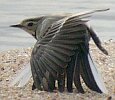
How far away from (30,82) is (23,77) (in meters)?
0.17

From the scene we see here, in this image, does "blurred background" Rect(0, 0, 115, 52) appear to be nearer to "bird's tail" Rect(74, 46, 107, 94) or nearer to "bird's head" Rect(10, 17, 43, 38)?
"bird's head" Rect(10, 17, 43, 38)

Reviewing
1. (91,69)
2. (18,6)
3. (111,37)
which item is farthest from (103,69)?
(18,6)

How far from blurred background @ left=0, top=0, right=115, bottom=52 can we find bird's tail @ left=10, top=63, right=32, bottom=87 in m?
2.63

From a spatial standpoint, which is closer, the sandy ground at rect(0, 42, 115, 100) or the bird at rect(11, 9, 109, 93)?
the bird at rect(11, 9, 109, 93)

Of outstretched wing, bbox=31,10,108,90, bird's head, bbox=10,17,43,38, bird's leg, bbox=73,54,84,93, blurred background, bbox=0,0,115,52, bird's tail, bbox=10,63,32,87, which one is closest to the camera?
outstretched wing, bbox=31,10,108,90

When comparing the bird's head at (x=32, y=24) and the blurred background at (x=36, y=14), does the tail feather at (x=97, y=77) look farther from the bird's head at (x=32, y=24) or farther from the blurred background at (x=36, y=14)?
the blurred background at (x=36, y=14)

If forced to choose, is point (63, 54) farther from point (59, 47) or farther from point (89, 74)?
point (89, 74)

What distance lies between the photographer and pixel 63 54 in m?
4.36

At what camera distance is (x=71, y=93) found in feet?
15.1

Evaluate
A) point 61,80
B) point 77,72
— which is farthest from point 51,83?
point 77,72

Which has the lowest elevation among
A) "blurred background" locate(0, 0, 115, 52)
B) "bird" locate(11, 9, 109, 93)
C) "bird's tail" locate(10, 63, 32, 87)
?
"blurred background" locate(0, 0, 115, 52)

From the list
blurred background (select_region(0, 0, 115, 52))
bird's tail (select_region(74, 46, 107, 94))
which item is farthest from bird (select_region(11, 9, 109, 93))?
blurred background (select_region(0, 0, 115, 52))

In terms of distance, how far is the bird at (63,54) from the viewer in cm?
438

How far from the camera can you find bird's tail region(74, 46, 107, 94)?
4.54 metres
